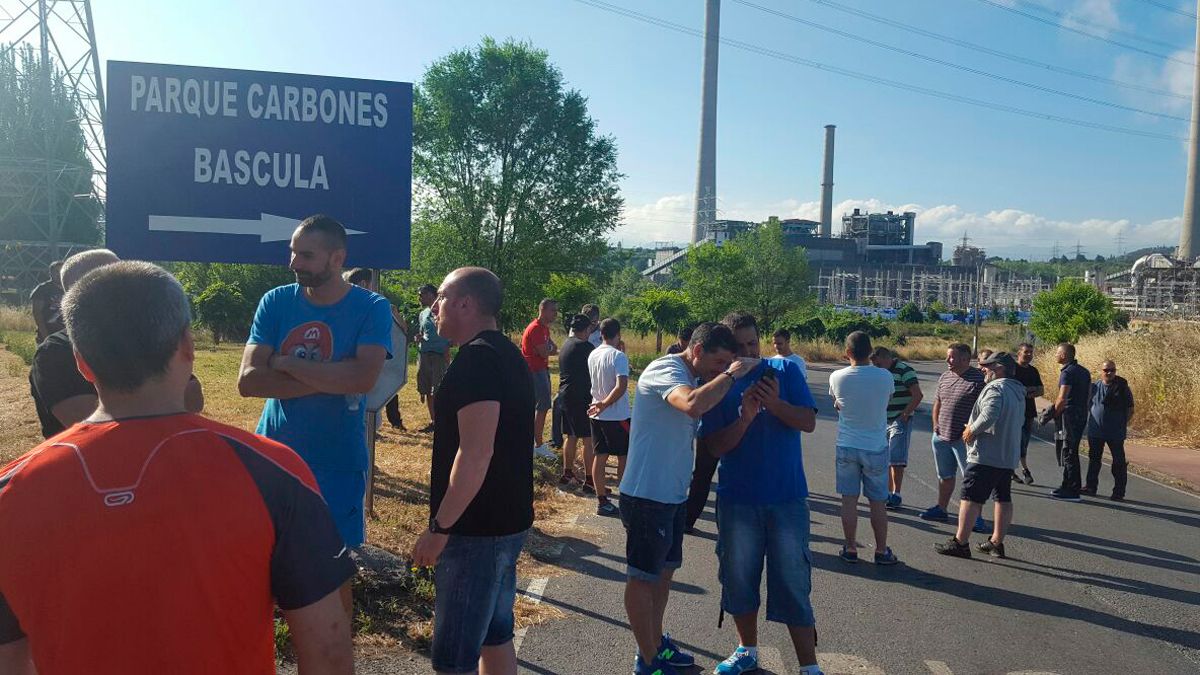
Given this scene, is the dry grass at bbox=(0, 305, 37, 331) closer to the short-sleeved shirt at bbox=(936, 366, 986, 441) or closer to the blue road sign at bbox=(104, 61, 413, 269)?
the blue road sign at bbox=(104, 61, 413, 269)

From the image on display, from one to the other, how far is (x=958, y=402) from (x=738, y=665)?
4.81 m

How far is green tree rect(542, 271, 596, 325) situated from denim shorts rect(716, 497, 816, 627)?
27697 mm

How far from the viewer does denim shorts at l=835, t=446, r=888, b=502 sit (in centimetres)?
670

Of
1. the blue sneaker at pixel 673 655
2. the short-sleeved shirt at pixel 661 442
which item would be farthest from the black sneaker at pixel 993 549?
the short-sleeved shirt at pixel 661 442

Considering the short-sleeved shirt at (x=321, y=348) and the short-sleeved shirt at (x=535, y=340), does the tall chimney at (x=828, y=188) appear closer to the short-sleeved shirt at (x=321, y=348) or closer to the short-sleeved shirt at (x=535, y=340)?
the short-sleeved shirt at (x=535, y=340)

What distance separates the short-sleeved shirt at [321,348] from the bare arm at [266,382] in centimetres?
10

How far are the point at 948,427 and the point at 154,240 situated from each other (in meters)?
7.30

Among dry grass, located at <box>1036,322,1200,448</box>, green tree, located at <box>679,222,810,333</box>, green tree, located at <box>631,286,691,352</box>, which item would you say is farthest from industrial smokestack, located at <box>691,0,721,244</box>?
dry grass, located at <box>1036,322,1200,448</box>

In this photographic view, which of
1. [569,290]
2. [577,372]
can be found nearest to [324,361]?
[577,372]

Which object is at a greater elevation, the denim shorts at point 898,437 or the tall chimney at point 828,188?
the tall chimney at point 828,188

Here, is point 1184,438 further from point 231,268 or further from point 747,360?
point 231,268

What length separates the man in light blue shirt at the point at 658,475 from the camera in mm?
4258

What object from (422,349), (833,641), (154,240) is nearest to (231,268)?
(422,349)

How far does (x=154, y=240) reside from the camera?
5613mm
